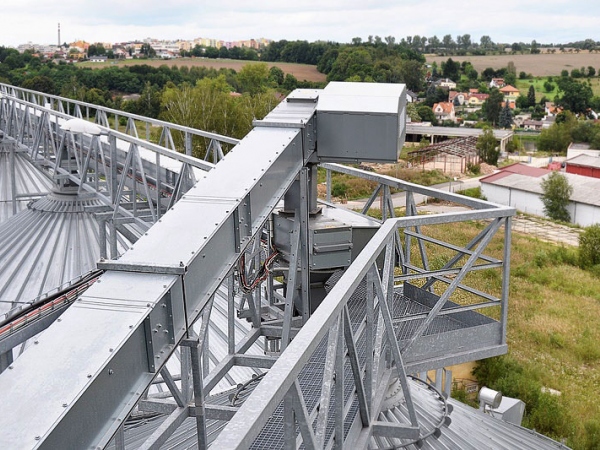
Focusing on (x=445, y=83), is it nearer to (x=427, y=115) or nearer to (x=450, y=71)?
(x=450, y=71)

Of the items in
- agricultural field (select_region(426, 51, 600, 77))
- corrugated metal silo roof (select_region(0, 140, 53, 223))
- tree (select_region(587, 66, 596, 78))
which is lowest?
corrugated metal silo roof (select_region(0, 140, 53, 223))

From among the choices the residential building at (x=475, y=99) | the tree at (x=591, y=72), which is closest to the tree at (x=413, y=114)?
the residential building at (x=475, y=99)

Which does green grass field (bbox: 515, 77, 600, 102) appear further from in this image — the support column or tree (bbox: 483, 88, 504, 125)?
the support column

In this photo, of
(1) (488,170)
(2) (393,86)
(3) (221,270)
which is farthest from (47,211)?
(1) (488,170)

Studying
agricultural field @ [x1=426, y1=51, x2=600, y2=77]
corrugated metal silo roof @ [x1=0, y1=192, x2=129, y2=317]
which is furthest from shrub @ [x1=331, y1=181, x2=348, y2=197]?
agricultural field @ [x1=426, y1=51, x2=600, y2=77]

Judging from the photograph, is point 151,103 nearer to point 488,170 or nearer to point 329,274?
point 488,170
